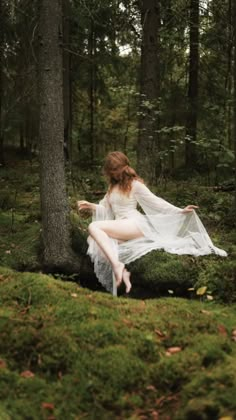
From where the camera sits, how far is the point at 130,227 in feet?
21.4

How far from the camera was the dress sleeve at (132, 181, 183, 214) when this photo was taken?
6727mm

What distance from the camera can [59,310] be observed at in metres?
4.27

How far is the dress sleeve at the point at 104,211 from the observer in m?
6.92

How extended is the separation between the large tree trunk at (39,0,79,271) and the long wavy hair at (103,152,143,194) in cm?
Answer: 71

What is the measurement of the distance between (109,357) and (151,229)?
322cm

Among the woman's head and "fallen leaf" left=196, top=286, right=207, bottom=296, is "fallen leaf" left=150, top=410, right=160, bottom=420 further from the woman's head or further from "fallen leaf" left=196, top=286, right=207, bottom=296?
the woman's head

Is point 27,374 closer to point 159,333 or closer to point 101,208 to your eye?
point 159,333

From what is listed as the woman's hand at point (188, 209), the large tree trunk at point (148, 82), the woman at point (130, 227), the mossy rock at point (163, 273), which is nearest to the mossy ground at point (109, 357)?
the mossy rock at point (163, 273)

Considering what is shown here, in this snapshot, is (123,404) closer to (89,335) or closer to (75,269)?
(89,335)

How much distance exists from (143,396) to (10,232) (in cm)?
578

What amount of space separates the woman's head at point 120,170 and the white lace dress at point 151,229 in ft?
0.34

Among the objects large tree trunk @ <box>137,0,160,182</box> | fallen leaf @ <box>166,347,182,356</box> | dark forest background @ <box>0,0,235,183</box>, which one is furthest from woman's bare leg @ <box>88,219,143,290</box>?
large tree trunk @ <box>137,0,160,182</box>

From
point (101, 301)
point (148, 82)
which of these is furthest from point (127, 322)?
point (148, 82)

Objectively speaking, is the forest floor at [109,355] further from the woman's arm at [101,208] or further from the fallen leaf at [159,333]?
the woman's arm at [101,208]
